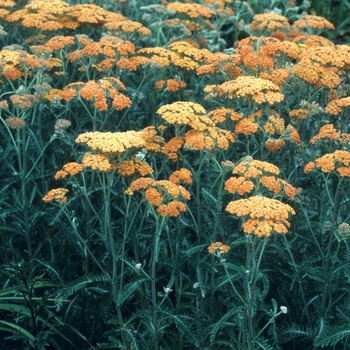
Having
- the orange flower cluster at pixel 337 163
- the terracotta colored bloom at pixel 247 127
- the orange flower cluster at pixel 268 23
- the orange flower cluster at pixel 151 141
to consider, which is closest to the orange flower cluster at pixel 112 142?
the orange flower cluster at pixel 151 141

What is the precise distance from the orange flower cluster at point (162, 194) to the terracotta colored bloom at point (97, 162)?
0.56ft

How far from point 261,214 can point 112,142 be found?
0.90m

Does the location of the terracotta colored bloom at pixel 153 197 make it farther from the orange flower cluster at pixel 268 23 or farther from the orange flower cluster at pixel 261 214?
the orange flower cluster at pixel 268 23

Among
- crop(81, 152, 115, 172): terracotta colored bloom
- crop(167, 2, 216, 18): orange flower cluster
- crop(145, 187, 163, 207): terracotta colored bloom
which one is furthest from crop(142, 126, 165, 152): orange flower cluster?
crop(167, 2, 216, 18): orange flower cluster

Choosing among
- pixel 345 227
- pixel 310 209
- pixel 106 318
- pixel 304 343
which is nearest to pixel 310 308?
pixel 304 343

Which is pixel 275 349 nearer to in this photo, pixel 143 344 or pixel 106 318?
pixel 143 344

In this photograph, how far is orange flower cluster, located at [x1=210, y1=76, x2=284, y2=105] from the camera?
14.9 feet

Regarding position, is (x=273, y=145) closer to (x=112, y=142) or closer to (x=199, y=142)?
(x=199, y=142)

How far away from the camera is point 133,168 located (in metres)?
4.18

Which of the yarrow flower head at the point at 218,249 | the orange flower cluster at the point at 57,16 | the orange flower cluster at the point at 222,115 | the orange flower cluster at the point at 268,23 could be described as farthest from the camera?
the orange flower cluster at the point at 268,23

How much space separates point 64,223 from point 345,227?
1.74 m

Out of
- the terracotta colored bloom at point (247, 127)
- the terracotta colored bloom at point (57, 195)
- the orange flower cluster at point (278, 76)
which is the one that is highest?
the orange flower cluster at point (278, 76)

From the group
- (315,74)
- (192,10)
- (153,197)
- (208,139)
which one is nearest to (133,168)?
(153,197)

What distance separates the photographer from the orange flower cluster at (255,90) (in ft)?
14.9
